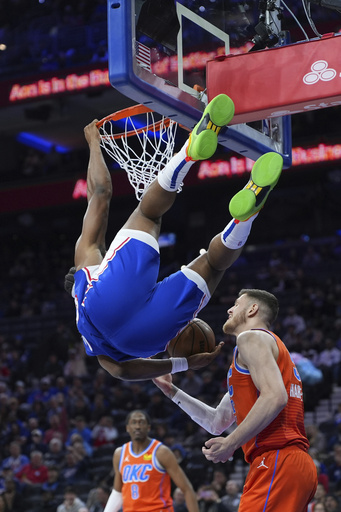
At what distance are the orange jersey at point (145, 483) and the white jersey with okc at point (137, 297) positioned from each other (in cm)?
309

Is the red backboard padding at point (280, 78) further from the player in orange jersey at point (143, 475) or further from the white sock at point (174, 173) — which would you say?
the player in orange jersey at point (143, 475)

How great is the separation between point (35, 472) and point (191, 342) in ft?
24.5

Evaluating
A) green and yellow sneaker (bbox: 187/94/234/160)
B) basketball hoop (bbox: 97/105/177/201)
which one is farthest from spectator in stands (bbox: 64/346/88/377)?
green and yellow sneaker (bbox: 187/94/234/160)

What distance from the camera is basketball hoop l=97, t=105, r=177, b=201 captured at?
5.27 m

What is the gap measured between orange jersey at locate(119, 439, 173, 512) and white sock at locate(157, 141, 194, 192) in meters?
3.61

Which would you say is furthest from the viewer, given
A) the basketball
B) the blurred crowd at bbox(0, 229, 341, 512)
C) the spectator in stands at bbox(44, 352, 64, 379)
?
the spectator in stands at bbox(44, 352, 64, 379)

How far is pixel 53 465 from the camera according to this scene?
1110 cm

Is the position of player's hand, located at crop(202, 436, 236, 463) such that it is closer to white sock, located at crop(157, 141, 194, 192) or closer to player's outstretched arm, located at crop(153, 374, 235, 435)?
player's outstretched arm, located at crop(153, 374, 235, 435)

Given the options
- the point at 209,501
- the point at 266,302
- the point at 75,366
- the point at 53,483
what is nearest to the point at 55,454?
the point at 53,483

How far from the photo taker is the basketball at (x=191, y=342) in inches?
187

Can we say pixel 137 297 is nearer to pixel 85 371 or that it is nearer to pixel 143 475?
pixel 143 475

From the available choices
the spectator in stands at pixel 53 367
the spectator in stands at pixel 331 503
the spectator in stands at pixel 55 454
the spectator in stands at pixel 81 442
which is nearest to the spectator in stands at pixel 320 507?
the spectator in stands at pixel 331 503

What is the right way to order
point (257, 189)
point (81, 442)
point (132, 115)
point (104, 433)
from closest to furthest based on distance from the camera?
point (257, 189), point (132, 115), point (81, 442), point (104, 433)

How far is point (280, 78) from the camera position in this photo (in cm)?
487
